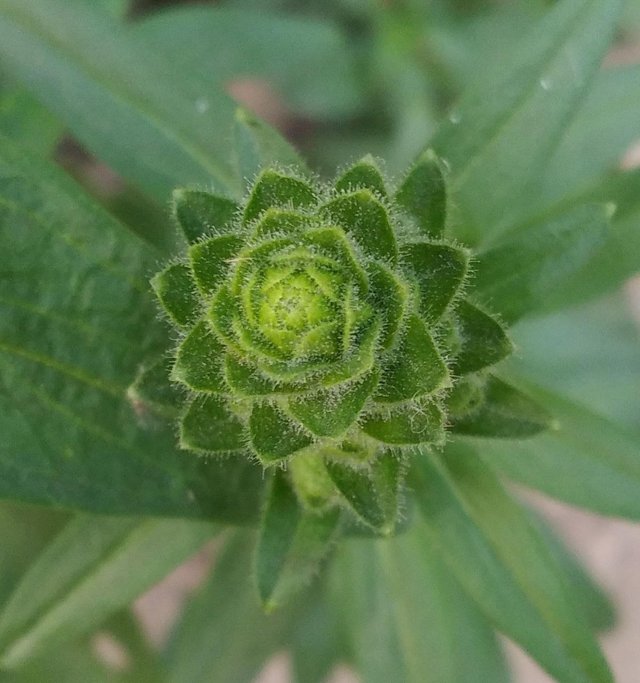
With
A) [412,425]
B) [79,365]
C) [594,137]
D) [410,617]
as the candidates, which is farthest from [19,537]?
[594,137]

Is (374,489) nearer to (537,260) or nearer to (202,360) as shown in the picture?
(202,360)

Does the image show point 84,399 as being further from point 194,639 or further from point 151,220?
point 151,220

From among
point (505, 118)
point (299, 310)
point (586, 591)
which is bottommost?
point (586, 591)

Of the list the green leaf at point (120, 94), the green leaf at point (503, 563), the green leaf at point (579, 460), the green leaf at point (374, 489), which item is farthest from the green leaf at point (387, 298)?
the green leaf at point (120, 94)

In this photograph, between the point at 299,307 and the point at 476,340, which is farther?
the point at 476,340

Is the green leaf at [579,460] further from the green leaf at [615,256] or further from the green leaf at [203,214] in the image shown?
the green leaf at [203,214]

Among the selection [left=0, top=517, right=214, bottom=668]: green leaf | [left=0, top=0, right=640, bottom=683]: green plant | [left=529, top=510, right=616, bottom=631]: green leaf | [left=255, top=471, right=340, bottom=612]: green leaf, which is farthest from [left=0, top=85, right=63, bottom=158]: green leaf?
[left=529, top=510, right=616, bottom=631]: green leaf

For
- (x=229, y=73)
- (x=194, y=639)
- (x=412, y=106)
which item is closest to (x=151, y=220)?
(x=229, y=73)
